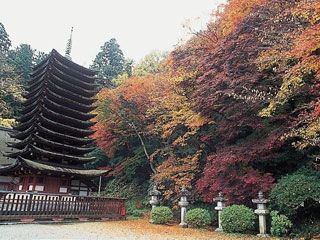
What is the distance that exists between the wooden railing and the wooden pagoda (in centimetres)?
307

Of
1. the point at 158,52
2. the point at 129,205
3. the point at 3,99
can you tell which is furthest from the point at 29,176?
the point at 158,52

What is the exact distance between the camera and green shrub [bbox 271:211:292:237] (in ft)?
34.1

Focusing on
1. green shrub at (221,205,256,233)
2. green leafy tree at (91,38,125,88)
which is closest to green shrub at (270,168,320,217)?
green shrub at (221,205,256,233)

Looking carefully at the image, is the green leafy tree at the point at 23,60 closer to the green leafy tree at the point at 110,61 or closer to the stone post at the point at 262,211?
the green leafy tree at the point at 110,61

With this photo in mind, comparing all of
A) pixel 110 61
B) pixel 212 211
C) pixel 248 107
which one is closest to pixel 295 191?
pixel 248 107

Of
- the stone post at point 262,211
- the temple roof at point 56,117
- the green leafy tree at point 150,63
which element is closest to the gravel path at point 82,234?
the stone post at point 262,211

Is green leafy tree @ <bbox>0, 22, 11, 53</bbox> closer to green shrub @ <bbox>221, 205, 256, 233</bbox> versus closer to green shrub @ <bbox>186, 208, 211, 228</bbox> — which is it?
green shrub @ <bbox>186, 208, 211, 228</bbox>

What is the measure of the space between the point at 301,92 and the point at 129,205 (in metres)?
15.3

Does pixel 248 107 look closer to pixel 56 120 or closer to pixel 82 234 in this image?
pixel 82 234

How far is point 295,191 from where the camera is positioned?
33.2 ft

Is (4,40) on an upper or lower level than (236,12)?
upper

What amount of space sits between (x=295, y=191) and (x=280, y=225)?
1.40 metres

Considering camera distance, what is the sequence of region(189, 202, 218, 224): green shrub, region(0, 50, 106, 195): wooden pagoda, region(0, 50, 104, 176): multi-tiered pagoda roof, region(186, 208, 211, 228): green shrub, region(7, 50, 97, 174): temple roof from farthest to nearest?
region(7, 50, 97, 174): temple roof
region(0, 50, 104, 176): multi-tiered pagoda roof
region(0, 50, 106, 195): wooden pagoda
region(189, 202, 218, 224): green shrub
region(186, 208, 211, 228): green shrub

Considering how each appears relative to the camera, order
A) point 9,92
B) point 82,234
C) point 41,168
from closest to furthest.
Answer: point 82,234
point 41,168
point 9,92
